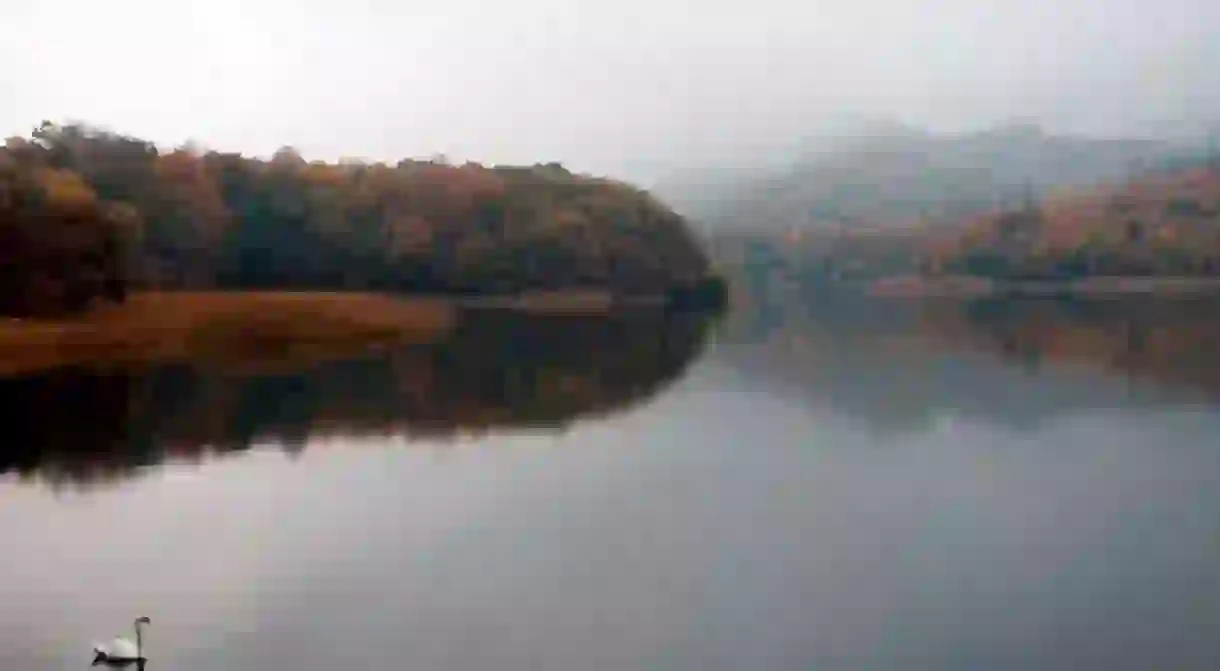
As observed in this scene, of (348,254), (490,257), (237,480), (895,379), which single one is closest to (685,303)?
(490,257)

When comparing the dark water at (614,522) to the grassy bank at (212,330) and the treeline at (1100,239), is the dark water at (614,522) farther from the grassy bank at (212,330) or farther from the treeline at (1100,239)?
the treeline at (1100,239)

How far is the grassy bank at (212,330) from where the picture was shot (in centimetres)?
2747

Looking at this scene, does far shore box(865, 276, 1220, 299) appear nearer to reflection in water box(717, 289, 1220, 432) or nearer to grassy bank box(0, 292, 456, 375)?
reflection in water box(717, 289, 1220, 432)

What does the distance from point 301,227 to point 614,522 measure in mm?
37049

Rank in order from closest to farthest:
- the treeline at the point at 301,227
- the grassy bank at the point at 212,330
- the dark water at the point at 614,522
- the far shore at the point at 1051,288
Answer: the dark water at the point at 614,522, the grassy bank at the point at 212,330, the treeline at the point at 301,227, the far shore at the point at 1051,288

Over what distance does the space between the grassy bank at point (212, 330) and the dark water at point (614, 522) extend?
4104 mm

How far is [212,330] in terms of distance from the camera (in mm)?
33094

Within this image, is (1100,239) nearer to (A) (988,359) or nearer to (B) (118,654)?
(A) (988,359)

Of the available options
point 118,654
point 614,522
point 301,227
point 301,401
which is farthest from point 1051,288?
point 118,654

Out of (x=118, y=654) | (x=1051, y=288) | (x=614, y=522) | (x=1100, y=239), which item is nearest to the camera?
(x=118, y=654)

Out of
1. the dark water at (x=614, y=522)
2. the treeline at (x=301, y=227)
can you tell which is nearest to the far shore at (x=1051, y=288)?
the treeline at (x=301, y=227)

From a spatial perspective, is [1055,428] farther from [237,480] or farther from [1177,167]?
[1177,167]

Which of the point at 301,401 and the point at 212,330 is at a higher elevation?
the point at 212,330

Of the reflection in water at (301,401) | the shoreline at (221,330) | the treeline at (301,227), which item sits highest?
the treeline at (301,227)
